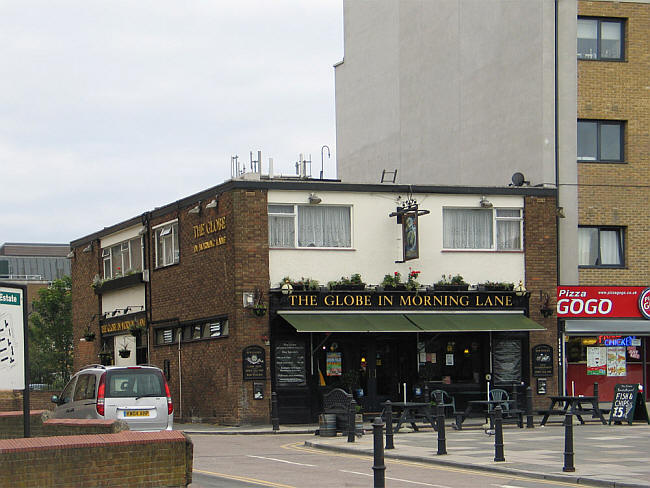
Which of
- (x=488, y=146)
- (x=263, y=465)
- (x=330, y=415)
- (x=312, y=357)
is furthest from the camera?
(x=488, y=146)

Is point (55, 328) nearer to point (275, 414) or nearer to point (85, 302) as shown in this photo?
point (85, 302)

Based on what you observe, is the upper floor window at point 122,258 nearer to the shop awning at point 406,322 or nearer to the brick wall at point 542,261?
the shop awning at point 406,322

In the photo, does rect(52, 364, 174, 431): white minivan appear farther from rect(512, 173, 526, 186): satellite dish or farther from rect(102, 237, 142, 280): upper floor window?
rect(102, 237, 142, 280): upper floor window

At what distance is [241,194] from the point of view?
97.8ft

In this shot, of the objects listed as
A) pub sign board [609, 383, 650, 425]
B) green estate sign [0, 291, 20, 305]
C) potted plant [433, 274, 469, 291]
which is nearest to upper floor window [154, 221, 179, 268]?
potted plant [433, 274, 469, 291]

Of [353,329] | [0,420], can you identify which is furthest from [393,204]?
[0,420]

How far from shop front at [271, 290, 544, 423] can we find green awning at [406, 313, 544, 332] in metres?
0.03

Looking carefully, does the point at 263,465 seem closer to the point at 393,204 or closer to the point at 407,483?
the point at 407,483

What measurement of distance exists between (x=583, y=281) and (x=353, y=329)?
873 cm

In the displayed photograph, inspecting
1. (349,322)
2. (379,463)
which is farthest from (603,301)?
(379,463)

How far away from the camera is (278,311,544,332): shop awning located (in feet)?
95.2

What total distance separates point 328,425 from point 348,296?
253 inches

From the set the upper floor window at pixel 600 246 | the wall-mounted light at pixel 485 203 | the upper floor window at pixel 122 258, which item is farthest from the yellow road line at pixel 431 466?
the upper floor window at pixel 122 258

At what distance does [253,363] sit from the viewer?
2942 centimetres
